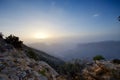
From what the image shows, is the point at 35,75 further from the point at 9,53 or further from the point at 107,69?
the point at 107,69

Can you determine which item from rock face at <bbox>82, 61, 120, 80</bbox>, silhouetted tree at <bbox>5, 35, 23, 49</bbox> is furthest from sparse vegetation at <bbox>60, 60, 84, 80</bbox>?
silhouetted tree at <bbox>5, 35, 23, 49</bbox>

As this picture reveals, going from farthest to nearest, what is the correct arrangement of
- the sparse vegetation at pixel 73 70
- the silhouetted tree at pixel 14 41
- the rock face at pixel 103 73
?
the silhouetted tree at pixel 14 41 → the sparse vegetation at pixel 73 70 → the rock face at pixel 103 73

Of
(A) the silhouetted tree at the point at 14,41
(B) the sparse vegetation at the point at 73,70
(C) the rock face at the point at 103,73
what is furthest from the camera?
(A) the silhouetted tree at the point at 14,41

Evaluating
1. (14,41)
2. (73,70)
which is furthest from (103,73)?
(14,41)

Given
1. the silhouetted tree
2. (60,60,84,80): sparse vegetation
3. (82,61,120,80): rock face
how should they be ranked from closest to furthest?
(82,61,120,80): rock face → (60,60,84,80): sparse vegetation → the silhouetted tree

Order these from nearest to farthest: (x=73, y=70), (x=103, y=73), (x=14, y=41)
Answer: (x=103, y=73)
(x=73, y=70)
(x=14, y=41)

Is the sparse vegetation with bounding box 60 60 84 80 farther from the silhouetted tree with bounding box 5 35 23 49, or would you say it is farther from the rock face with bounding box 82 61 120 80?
the silhouetted tree with bounding box 5 35 23 49

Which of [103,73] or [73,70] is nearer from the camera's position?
[103,73]

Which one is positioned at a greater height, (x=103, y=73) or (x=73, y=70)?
(x=73, y=70)

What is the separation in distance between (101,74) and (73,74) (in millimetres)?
2768

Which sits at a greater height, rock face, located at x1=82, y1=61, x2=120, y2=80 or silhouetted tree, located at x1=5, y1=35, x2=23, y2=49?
silhouetted tree, located at x1=5, y1=35, x2=23, y2=49

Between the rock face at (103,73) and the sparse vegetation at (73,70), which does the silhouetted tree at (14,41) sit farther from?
the rock face at (103,73)

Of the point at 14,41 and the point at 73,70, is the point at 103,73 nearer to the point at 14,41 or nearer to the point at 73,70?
the point at 73,70

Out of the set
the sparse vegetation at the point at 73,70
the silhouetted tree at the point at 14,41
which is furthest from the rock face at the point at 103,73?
the silhouetted tree at the point at 14,41
